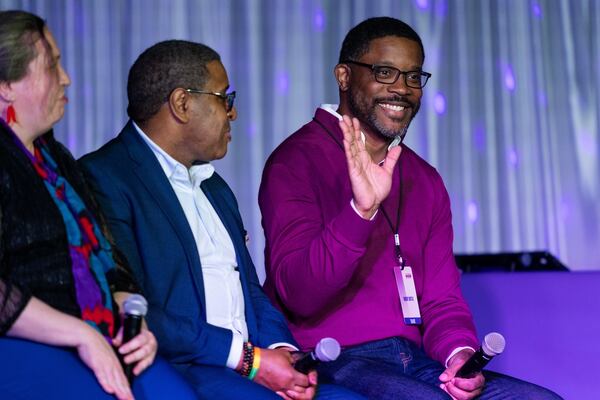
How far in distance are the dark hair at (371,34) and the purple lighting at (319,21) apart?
2102 millimetres

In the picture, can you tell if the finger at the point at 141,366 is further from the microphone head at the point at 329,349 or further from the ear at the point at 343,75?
the ear at the point at 343,75

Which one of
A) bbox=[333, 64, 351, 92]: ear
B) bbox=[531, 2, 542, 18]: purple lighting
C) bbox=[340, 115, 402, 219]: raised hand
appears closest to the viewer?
bbox=[340, 115, 402, 219]: raised hand

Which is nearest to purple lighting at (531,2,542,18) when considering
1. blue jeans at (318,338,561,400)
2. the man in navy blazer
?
blue jeans at (318,338,561,400)

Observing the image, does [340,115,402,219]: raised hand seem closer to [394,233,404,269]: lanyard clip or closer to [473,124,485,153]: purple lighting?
[394,233,404,269]: lanyard clip

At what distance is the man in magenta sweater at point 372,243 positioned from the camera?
285 cm

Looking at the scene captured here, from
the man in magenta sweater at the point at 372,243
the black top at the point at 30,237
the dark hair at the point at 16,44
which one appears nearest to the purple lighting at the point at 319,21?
the man in magenta sweater at the point at 372,243

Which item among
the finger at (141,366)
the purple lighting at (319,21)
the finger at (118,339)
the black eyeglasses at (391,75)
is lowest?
the finger at (141,366)

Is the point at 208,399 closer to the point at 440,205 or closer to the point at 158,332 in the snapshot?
the point at 158,332

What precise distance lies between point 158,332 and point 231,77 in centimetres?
299

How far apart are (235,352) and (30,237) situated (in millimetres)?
721

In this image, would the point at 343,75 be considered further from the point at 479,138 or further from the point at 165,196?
the point at 479,138

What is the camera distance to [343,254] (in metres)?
2.80

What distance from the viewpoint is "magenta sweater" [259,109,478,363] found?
2.88 m

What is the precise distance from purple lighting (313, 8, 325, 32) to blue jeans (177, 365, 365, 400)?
10.2 ft
